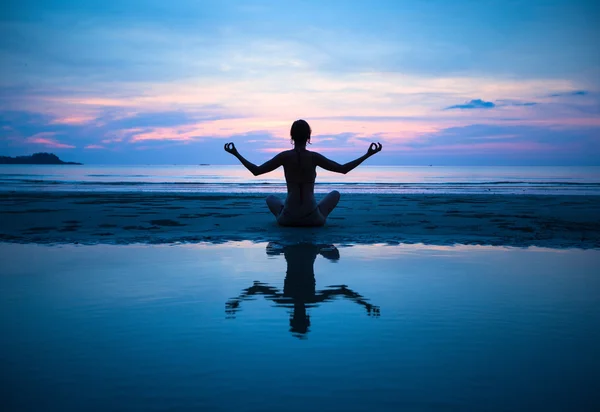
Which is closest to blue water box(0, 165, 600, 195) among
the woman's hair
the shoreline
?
the shoreline

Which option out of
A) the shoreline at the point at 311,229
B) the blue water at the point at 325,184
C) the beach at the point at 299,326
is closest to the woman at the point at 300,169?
the shoreline at the point at 311,229

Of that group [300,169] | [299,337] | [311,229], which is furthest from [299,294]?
[311,229]

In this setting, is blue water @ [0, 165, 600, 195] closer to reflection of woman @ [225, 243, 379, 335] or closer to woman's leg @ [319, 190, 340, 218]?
woman's leg @ [319, 190, 340, 218]

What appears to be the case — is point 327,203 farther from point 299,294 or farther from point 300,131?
point 299,294

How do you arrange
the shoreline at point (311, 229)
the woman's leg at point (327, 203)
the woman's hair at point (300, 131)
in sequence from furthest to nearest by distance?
1. the woman's leg at point (327, 203)
2. the woman's hair at point (300, 131)
3. the shoreline at point (311, 229)

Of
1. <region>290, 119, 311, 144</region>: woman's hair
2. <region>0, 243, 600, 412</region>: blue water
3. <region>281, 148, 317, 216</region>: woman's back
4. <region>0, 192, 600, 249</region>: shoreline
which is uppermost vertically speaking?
<region>290, 119, 311, 144</region>: woman's hair

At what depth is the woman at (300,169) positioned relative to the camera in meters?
9.22

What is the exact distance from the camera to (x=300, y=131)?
30.2ft

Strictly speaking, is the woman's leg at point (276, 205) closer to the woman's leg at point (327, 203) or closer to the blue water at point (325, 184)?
the woman's leg at point (327, 203)

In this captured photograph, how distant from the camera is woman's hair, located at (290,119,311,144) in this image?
916 cm

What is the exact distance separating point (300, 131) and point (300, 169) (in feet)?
2.27

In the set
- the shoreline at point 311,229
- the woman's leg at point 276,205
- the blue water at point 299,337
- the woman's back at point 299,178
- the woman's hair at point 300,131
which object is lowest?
the blue water at point 299,337

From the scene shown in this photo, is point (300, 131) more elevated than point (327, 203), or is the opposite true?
point (300, 131)

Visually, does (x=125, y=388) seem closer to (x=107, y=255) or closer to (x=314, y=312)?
(x=314, y=312)
